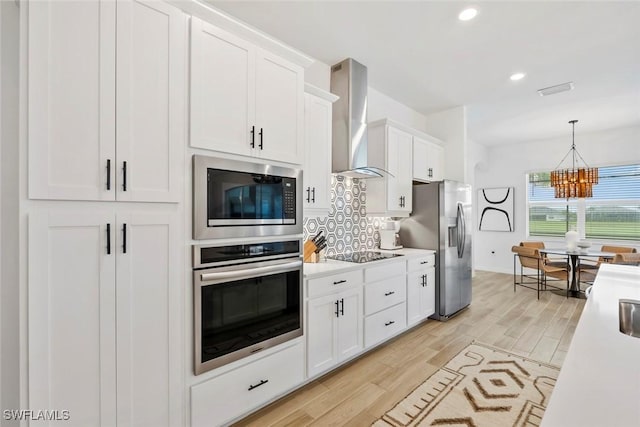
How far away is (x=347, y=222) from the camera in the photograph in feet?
11.6

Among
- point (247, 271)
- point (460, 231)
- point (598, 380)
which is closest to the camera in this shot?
point (598, 380)

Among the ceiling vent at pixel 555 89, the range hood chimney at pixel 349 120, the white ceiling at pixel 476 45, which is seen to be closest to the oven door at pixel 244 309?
the range hood chimney at pixel 349 120

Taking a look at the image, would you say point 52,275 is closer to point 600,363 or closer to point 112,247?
point 112,247

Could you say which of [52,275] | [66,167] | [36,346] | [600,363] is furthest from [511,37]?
[36,346]

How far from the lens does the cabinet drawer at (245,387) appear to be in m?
1.72

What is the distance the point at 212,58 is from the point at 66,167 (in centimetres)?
99

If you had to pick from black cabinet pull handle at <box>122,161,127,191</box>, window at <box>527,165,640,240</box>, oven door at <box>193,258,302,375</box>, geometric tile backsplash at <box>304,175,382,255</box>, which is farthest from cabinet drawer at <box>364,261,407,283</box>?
window at <box>527,165,640,240</box>

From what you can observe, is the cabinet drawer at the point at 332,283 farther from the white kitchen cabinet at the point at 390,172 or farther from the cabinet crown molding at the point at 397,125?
the cabinet crown molding at the point at 397,125

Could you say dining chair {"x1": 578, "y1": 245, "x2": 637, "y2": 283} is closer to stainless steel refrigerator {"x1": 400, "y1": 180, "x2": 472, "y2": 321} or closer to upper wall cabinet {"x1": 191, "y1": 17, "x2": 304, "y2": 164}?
stainless steel refrigerator {"x1": 400, "y1": 180, "x2": 472, "y2": 321}

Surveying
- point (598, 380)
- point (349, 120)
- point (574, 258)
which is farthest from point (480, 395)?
point (574, 258)

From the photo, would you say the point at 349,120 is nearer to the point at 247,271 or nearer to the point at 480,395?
the point at 247,271

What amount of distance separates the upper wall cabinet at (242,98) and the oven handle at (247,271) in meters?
0.75

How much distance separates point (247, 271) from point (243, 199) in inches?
18.2

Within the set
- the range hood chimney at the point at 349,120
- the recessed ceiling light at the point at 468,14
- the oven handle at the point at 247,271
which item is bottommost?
the oven handle at the point at 247,271
